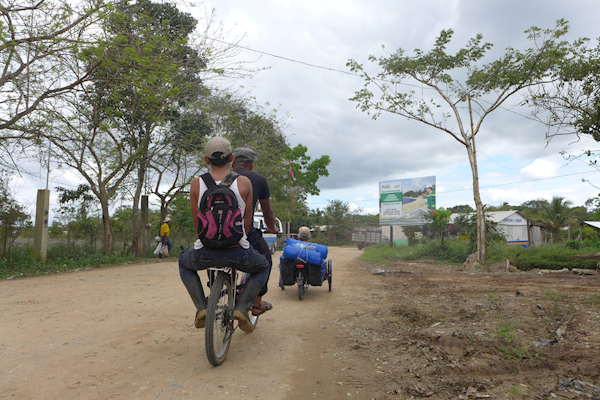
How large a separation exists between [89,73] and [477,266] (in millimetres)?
13820

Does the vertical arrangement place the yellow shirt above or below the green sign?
below

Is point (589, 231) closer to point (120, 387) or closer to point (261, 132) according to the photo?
point (261, 132)

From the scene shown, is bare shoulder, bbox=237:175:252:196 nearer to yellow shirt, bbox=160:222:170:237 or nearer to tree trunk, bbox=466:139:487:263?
yellow shirt, bbox=160:222:170:237

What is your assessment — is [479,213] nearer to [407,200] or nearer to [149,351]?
[407,200]

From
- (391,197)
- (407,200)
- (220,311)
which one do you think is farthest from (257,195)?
(391,197)

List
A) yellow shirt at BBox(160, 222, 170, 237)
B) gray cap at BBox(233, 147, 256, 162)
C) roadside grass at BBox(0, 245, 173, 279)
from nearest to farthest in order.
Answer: gray cap at BBox(233, 147, 256, 162) < roadside grass at BBox(0, 245, 173, 279) < yellow shirt at BBox(160, 222, 170, 237)

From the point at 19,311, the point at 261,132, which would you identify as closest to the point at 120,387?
the point at 19,311

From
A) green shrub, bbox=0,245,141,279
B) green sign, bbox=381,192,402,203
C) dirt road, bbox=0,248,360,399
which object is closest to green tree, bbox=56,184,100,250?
green shrub, bbox=0,245,141,279

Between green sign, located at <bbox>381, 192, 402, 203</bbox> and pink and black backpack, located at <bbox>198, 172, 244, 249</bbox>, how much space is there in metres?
25.7

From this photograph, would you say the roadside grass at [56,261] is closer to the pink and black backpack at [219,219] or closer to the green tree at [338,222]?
the pink and black backpack at [219,219]

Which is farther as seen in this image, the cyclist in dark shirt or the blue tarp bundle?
the blue tarp bundle

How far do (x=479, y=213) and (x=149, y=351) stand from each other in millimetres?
14684

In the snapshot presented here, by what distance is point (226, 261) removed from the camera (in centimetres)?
338

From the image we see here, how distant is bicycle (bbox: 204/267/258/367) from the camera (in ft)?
10.6
